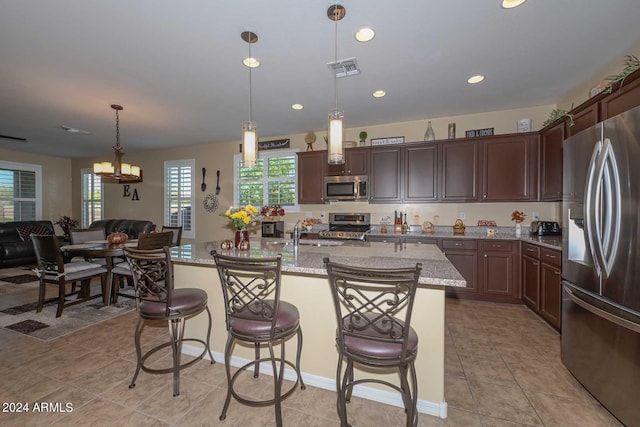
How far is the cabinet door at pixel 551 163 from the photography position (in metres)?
3.25

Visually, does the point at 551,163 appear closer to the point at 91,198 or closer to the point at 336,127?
the point at 336,127

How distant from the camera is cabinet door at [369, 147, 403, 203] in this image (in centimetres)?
429

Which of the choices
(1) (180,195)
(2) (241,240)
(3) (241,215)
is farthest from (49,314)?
(1) (180,195)

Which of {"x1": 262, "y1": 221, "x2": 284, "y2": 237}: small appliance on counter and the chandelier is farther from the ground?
the chandelier

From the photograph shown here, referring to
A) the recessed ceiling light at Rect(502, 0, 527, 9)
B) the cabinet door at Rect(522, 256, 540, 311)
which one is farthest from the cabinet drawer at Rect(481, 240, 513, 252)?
the recessed ceiling light at Rect(502, 0, 527, 9)

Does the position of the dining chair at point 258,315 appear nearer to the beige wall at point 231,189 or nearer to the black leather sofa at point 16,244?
the beige wall at point 231,189

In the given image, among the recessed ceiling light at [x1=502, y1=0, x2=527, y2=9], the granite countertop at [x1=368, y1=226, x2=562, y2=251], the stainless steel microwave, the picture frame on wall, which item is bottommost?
the granite countertop at [x1=368, y1=226, x2=562, y2=251]

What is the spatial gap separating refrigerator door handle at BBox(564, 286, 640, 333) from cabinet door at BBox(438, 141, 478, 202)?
212cm

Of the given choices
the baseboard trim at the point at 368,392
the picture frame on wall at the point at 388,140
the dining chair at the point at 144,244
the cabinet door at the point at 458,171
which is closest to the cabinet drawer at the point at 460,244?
the cabinet door at the point at 458,171

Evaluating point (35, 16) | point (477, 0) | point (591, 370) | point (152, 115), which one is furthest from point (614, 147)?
point (152, 115)

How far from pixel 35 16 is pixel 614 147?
4.06m

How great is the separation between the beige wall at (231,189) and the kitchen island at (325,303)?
7.42 feet

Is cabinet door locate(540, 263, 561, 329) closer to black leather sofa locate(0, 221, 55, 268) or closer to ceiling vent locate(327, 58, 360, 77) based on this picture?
ceiling vent locate(327, 58, 360, 77)

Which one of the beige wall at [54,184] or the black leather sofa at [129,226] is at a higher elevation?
the beige wall at [54,184]
